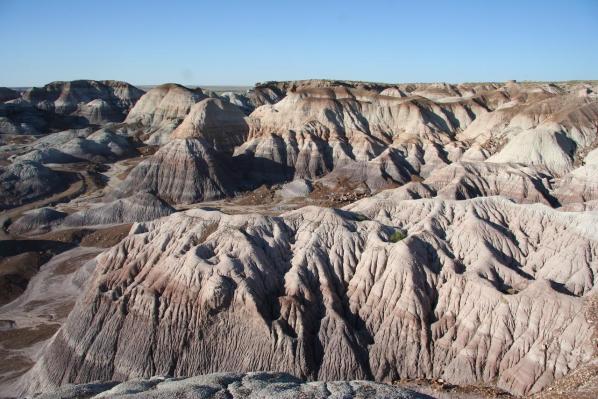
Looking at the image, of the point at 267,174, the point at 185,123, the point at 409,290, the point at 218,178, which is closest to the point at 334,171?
the point at 267,174

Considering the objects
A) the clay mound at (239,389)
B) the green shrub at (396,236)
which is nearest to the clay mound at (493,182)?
the green shrub at (396,236)

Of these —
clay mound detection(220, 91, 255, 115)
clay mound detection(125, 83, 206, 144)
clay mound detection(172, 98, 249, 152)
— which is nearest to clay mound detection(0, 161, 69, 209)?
clay mound detection(172, 98, 249, 152)

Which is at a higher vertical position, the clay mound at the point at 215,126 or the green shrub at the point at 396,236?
the clay mound at the point at 215,126

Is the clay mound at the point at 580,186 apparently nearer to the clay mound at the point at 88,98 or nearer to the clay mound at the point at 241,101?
the clay mound at the point at 241,101

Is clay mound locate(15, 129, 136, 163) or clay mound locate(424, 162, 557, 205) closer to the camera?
clay mound locate(424, 162, 557, 205)

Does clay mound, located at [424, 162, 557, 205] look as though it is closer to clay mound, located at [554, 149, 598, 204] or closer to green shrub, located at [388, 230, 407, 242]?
clay mound, located at [554, 149, 598, 204]

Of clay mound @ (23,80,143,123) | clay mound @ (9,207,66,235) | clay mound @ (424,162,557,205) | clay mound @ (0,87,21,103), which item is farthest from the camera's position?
clay mound @ (0,87,21,103)
